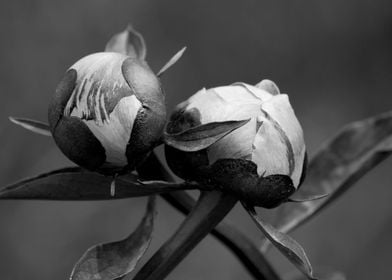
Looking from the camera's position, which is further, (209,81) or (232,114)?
(209,81)

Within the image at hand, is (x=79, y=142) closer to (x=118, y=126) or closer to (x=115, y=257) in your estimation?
(x=118, y=126)

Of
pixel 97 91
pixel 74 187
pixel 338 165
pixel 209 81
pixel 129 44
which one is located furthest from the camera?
pixel 209 81

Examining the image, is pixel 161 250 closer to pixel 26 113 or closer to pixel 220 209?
pixel 220 209

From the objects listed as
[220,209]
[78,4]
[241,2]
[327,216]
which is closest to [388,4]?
[241,2]

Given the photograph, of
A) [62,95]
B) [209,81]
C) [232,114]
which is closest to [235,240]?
[232,114]

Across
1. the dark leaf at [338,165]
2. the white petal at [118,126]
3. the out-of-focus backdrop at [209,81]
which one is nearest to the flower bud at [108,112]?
the white petal at [118,126]

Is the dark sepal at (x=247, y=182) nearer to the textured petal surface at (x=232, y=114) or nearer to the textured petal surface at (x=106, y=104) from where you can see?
the textured petal surface at (x=232, y=114)

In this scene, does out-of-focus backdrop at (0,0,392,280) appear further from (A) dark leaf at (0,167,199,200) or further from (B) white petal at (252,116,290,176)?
(B) white petal at (252,116,290,176)
